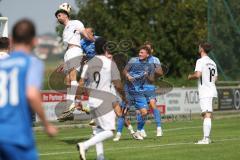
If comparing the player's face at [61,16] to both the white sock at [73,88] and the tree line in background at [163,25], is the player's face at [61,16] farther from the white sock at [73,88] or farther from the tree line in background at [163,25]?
the tree line in background at [163,25]

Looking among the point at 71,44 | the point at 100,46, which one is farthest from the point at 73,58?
the point at 100,46

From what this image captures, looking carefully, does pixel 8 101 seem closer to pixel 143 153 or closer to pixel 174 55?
pixel 143 153

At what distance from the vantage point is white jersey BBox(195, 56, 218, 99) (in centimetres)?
1884

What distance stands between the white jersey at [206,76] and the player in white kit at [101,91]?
467 cm

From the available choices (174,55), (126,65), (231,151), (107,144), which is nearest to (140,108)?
(126,65)

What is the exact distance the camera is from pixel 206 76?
18.9 m

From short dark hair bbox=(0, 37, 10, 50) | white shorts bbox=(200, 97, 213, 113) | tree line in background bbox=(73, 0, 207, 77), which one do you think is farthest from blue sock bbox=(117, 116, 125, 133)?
tree line in background bbox=(73, 0, 207, 77)

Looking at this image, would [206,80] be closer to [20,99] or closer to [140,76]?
[140,76]

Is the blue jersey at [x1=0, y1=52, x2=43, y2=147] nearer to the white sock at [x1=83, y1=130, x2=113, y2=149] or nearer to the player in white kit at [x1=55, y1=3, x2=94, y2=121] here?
the white sock at [x1=83, y1=130, x2=113, y2=149]

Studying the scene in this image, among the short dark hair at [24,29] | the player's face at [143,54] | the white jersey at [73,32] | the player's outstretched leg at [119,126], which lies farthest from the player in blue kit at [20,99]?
the player's face at [143,54]

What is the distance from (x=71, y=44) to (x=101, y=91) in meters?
4.56

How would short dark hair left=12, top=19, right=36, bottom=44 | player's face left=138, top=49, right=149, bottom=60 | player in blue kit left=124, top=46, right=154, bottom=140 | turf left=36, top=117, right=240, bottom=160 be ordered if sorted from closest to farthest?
1. short dark hair left=12, top=19, right=36, bottom=44
2. turf left=36, top=117, right=240, bottom=160
3. player's face left=138, top=49, right=149, bottom=60
4. player in blue kit left=124, top=46, right=154, bottom=140

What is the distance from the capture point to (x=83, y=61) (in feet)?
61.6

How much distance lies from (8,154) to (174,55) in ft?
224
